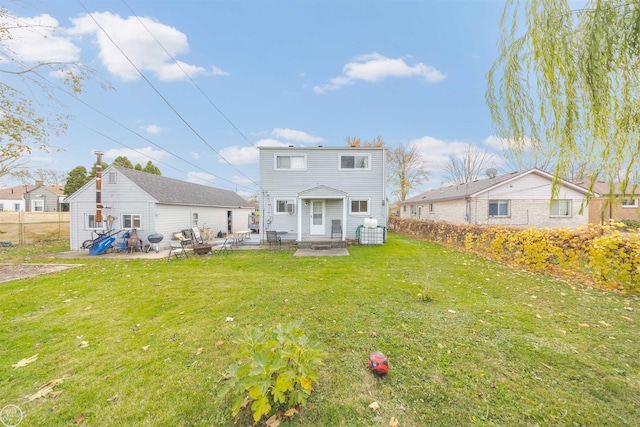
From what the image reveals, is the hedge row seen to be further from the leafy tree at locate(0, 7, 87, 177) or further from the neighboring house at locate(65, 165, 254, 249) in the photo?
the neighboring house at locate(65, 165, 254, 249)

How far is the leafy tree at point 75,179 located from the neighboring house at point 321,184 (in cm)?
2317

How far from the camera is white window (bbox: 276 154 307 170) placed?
1393cm

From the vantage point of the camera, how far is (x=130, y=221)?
13688mm

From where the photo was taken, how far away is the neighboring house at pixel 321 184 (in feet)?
45.3

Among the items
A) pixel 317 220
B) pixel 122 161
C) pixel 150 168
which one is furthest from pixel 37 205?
pixel 317 220

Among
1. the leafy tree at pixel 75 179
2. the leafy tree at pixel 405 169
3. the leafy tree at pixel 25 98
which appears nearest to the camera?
the leafy tree at pixel 25 98

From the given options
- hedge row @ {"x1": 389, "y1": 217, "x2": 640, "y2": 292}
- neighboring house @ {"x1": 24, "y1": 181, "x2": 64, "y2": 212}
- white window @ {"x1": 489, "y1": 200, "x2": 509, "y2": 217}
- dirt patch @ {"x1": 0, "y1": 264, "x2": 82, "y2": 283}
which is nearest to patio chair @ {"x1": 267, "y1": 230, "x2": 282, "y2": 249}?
dirt patch @ {"x1": 0, "y1": 264, "x2": 82, "y2": 283}

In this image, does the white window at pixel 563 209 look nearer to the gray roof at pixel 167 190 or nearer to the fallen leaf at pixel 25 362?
the fallen leaf at pixel 25 362

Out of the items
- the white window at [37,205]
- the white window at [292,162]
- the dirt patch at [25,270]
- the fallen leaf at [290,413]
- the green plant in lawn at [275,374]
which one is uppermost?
the white window at [292,162]

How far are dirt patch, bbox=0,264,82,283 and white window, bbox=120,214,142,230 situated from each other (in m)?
4.76

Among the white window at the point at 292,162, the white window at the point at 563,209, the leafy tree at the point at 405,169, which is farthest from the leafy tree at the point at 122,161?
the white window at the point at 563,209

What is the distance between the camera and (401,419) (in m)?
2.15

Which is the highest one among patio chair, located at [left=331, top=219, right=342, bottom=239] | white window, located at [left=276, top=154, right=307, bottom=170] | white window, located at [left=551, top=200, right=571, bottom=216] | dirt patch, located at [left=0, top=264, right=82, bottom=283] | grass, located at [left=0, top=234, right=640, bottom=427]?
white window, located at [left=276, top=154, right=307, bottom=170]

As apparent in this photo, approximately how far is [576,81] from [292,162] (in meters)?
12.4
